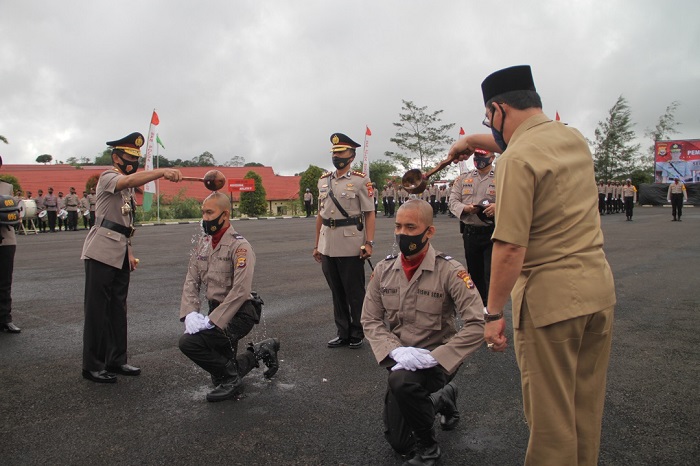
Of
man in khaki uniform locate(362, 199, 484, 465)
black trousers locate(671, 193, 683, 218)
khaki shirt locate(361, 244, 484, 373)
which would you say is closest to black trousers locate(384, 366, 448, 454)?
man in khaki uniform locate(362, 199, 484, 465)

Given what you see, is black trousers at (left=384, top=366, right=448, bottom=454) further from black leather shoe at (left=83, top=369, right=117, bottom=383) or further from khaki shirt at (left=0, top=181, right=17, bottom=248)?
khaki shirt at (left=0, top=181, right=17, bottom=248)

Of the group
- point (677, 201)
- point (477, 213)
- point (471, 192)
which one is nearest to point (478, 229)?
point (477, 213)

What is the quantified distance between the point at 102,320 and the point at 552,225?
3.95 meters

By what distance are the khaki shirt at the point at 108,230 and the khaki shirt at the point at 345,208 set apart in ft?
6.75

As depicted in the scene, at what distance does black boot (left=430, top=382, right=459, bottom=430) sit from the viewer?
11.1 ft

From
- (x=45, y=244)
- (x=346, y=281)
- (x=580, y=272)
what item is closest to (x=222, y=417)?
(x=346, y=281)

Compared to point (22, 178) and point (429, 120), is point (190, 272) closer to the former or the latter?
point (429, 120)

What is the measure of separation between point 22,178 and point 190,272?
168 ft

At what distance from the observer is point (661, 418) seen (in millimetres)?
3562

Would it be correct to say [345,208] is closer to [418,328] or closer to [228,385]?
[228,385]

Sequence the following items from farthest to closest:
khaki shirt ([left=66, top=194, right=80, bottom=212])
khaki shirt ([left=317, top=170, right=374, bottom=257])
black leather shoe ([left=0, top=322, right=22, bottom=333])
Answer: khaki shirt ([left=66, top=194, right=80, bottom=212])
black leather shoe ([left=0, top=322, right=22, bottom=333])
khaki shirt ([left=317, top=170, right=374, bottom=257])

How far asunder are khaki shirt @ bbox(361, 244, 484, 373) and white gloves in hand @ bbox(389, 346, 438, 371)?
11 cm

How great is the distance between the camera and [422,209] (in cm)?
334

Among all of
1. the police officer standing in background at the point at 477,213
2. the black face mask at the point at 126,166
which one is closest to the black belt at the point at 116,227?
the black face mask at the point at 126,166
